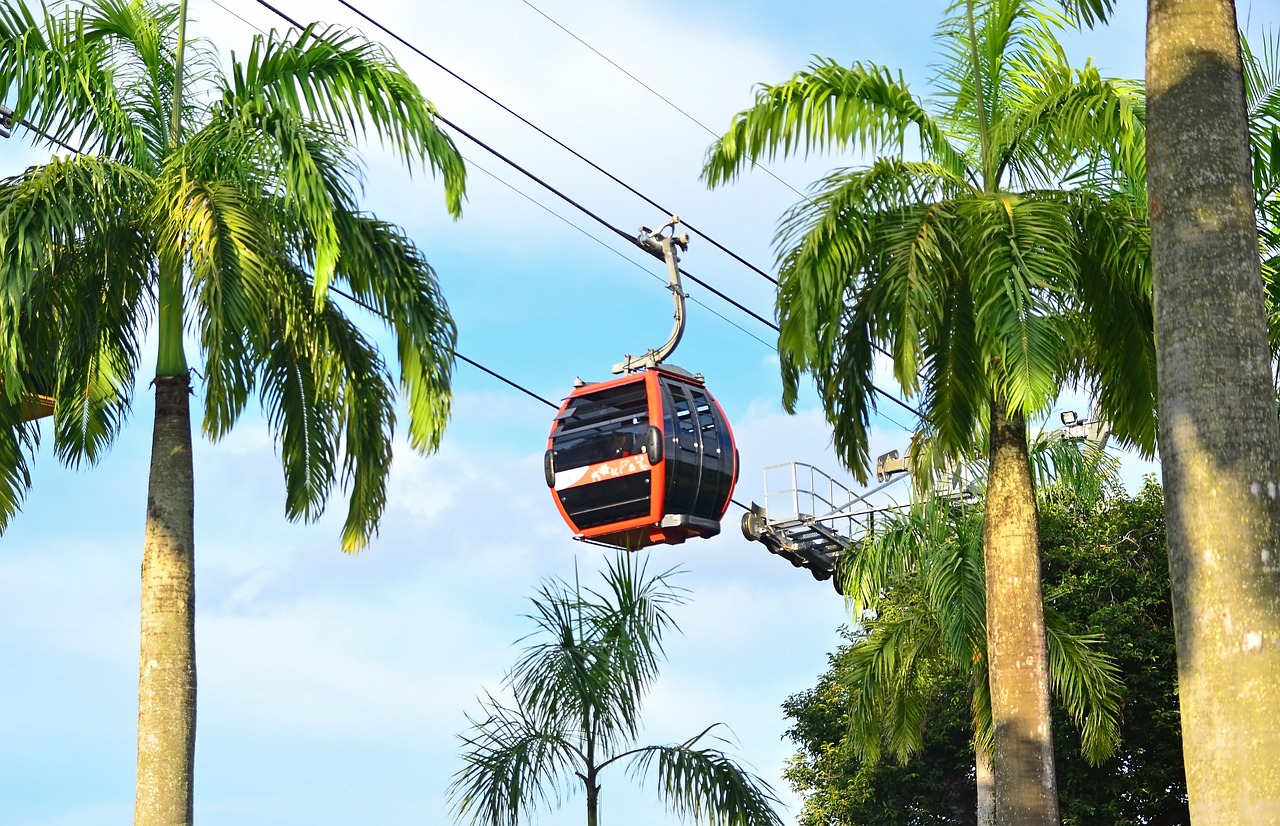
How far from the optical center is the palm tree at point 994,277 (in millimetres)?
13867

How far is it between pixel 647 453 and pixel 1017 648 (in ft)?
27.3

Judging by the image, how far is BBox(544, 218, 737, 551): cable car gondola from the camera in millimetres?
21625

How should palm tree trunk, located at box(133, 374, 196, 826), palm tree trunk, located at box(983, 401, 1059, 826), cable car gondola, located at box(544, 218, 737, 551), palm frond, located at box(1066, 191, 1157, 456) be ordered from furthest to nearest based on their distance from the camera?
1. cable car gondola, located at box(544, 218, 737, 551)
2. palm frond, located at box(1066, 191, 1157, 456)
3. palm tree trunk, located at box(983, 401, 1059, 826)
4. palm tree trunk, located at box(133, 374, 196, 826)

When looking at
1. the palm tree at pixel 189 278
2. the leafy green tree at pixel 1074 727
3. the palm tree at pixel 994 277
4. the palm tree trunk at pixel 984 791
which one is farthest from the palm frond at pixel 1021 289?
the leafy green tree at pixel 1074 727

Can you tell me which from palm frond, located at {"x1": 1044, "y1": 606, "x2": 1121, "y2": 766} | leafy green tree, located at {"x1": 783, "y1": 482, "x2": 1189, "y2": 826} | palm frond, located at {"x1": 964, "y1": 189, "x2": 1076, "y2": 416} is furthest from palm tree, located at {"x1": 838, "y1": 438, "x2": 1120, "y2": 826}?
palm frond, located at {"x1": 964, "y1": 189, "x2": 1076, "y2": 416}

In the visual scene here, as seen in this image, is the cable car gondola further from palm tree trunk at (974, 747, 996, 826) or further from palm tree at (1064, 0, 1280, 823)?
palm tree at (1064, 0, 1280, 823)

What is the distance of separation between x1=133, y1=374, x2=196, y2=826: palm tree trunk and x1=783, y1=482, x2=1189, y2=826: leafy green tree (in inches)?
626

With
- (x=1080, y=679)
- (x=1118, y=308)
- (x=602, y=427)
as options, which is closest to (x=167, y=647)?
(x=1118, y=308)

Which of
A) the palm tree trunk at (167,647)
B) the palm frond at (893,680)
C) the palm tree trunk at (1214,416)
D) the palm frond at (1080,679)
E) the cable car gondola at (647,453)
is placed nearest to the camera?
the palm tree trunk at (1214,416)

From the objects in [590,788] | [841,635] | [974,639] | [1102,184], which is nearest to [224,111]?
[590,788]

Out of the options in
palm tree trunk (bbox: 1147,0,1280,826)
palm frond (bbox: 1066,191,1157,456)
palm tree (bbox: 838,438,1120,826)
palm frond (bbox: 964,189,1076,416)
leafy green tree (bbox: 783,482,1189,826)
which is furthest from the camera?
leafy green tree (bbox: 783,482,1189,826)

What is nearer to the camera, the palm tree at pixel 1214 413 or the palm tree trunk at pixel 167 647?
the palm tree at pixel 1214 413

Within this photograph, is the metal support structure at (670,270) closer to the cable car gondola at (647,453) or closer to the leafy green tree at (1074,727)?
the cable car gondola at (647,453)

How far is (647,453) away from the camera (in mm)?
21672
